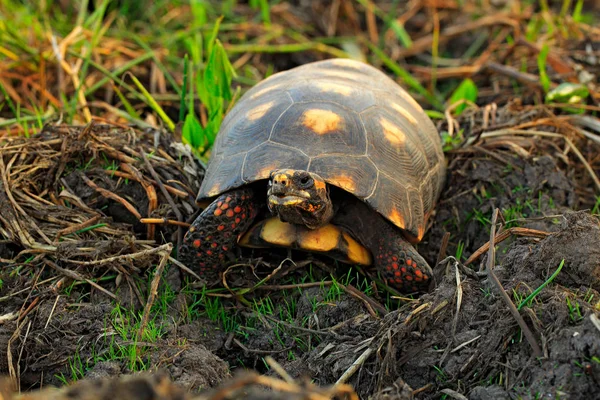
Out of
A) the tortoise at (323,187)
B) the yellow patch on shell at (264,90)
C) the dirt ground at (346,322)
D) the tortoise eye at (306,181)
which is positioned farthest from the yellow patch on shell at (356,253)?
the yellow patch on shell at (264,90)

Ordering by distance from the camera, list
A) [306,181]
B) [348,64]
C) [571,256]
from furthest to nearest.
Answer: [348,64]
[306,181]
[571,256]

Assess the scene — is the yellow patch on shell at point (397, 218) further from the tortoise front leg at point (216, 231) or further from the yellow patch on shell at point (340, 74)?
the yellow patch on shell at point (340, 74)

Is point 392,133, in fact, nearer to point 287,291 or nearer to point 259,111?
point 259,111

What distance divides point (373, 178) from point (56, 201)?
157 cm

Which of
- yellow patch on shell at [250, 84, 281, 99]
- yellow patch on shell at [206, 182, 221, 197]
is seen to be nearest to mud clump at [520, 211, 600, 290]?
yellow patch on shell at [206, 182, 221, 197]

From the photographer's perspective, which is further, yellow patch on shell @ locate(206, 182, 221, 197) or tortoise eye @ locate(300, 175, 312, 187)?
yellow patch on shell @ locate(206, 182, 221, 197)

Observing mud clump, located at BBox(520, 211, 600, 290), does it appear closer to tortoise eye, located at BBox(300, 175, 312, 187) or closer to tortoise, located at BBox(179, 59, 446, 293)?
tortoise, located at BBox(179, 59, 446, 293)

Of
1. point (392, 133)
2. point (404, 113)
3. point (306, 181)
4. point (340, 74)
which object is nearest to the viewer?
point (306, 181)

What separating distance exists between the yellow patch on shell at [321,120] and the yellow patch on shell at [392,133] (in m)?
Result: 0.24

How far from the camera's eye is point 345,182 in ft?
10.2

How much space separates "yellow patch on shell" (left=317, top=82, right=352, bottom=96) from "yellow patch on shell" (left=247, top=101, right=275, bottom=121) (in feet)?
0.88

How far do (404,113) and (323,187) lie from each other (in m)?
0.87

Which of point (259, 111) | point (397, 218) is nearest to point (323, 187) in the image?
point (397, 218)

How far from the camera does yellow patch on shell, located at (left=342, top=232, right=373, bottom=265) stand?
3271 mm
